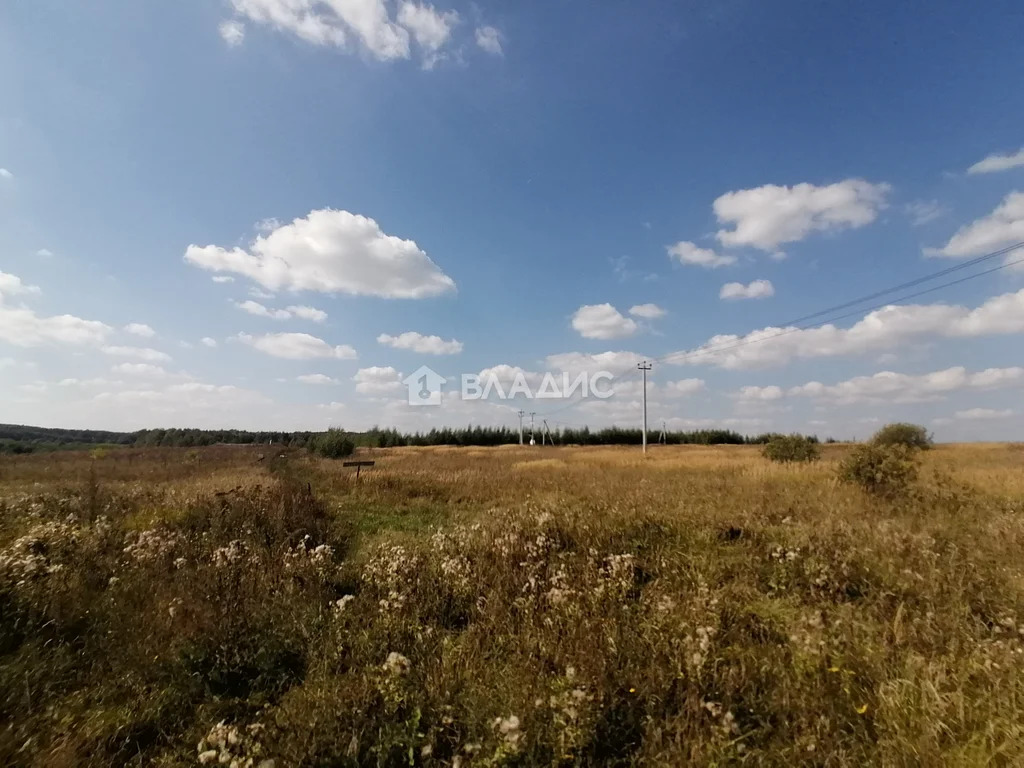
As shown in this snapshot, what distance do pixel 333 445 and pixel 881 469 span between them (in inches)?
1663

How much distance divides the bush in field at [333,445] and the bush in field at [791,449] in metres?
34.5

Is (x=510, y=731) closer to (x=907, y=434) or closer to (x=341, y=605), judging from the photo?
(x=341, y=605)

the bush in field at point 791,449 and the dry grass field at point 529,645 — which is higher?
the bush in field at point 791,449

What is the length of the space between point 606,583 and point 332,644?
275 centimetres

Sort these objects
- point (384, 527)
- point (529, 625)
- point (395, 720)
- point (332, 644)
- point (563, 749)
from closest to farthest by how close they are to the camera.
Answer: point (563, 749) < point (395, 720) < point (332, 644) < point (529, 625) < point (384, 527)

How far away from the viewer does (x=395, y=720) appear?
10.5 feet

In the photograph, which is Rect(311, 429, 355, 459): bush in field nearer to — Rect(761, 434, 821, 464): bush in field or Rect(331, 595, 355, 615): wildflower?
Rect(761, 434, 821, 464): bush in field

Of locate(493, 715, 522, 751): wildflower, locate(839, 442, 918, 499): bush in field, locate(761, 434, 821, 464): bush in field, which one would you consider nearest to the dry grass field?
locate(493, 715, 522, 751): wildflower

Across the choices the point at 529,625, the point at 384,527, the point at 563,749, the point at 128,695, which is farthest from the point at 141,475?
the point at 563,749

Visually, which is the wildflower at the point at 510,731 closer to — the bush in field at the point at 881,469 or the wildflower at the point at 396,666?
the wildflower at the point at 396,666

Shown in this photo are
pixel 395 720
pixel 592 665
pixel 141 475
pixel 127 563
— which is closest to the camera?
pixel 395 720

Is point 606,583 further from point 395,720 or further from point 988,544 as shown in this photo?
point 988,544

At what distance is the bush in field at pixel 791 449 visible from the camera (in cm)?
2747

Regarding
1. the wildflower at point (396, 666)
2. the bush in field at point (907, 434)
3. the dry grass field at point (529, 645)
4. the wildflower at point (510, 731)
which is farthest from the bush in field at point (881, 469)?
the bush in field at point (907, 434)
